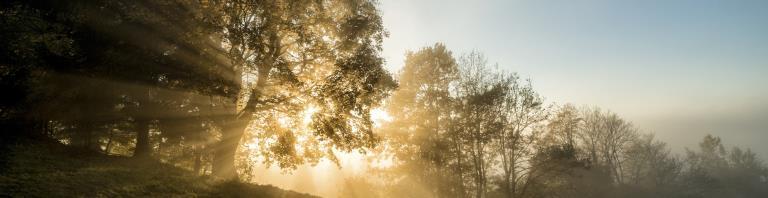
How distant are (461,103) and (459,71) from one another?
109 inches

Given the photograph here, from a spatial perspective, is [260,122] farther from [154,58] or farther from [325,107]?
[154,58]

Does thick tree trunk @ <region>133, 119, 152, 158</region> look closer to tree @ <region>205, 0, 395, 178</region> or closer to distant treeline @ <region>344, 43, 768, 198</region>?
tree @ <region>205, 0, 395, 178</region>

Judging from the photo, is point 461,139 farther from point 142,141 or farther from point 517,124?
point 142,141

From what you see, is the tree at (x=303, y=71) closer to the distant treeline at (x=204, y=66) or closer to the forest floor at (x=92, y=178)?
the distant treeline at (x=204, y=66)

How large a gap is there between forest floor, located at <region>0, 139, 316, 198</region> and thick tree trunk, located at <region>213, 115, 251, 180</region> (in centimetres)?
198

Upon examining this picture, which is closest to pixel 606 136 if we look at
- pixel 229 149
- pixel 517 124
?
pixel 517 124

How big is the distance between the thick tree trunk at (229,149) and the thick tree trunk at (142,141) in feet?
13.1

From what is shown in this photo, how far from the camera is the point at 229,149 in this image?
64.4 ft

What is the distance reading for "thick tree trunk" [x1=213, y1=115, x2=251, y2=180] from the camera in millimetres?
18938

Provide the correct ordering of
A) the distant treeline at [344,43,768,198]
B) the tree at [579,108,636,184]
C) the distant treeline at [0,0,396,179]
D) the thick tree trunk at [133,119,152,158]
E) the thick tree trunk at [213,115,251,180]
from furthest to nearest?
the tree at [579,108,636,184] < the distant treeline at [344,43,768,198] < the thick tree trunk at [133,119,152,158] < the thick tree trunk at [213,115,251,180] < the distant treeline at [0,0,396,179]

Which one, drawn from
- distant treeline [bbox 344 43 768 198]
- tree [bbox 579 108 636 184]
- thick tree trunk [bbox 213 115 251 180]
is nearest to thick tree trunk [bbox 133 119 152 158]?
thick tree trunk [bbox 213 115 251 180]

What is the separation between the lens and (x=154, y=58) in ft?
53.6

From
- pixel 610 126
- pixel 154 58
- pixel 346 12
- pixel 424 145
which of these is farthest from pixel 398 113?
pixel 610 126

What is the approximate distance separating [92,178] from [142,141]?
27.5 feet
